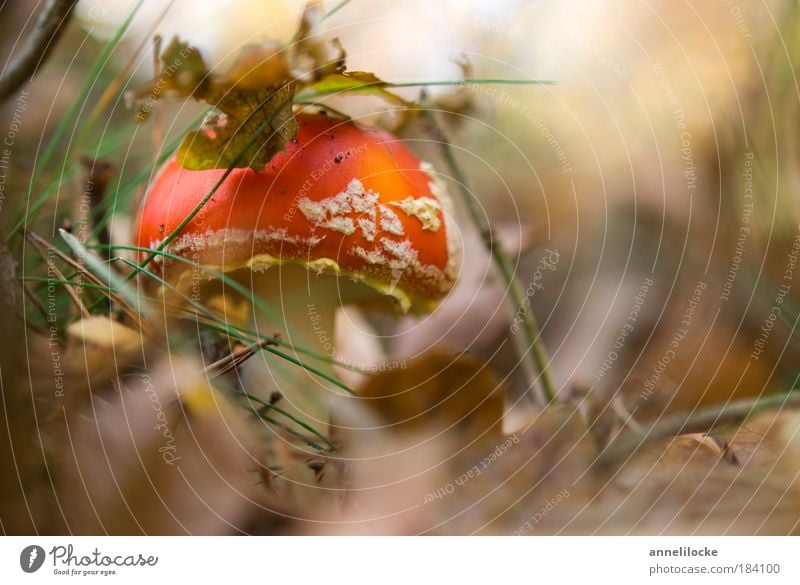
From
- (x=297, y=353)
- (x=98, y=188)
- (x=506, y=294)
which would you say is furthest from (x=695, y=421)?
(x=98, y=188)

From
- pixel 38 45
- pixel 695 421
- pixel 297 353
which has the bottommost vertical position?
pixel 695 421

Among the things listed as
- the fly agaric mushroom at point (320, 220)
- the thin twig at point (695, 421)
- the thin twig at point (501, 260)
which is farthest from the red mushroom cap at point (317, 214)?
the thin twig at point (695, 421)

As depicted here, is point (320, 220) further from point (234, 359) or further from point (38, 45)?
point (38, 45)

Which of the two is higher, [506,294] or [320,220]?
[320,220]

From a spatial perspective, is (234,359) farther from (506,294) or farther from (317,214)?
(506,294)

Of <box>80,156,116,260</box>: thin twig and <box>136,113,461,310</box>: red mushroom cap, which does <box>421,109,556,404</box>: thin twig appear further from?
<box>80,156,116,260</box>: thin twig

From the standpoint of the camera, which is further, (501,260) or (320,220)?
(501,260)

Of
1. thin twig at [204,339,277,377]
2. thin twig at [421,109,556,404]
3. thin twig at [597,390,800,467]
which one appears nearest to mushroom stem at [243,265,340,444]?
thin twig at [204,339,277,377]
